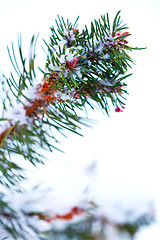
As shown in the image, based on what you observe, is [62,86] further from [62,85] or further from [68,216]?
[68,216]

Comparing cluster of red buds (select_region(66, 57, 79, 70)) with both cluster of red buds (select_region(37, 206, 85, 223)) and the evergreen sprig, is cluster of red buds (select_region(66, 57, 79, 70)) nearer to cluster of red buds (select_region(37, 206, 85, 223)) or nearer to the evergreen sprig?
the evergreen sprig

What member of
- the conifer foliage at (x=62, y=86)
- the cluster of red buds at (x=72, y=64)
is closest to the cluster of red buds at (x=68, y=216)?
the conifer foliage at (x=62, y=86)

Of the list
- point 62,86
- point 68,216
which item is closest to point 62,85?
point 62,86

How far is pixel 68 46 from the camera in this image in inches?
27.0

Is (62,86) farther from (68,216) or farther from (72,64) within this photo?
(68,216)

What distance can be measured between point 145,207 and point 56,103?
58cm

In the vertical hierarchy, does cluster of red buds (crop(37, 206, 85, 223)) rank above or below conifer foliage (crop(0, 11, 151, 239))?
below

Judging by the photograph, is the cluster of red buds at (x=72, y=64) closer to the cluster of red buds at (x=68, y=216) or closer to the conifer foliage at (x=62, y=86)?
the conifer foliage at (x=62, y=86)

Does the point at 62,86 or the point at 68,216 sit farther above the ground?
the point at 62,86

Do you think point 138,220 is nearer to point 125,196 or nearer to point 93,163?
point 125,196

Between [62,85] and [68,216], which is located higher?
[62,85]

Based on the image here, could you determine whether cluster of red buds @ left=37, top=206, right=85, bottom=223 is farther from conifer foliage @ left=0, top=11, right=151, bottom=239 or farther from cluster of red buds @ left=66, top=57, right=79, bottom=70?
cluster of red buds @ left=66, top=57, right=79, bottom=70

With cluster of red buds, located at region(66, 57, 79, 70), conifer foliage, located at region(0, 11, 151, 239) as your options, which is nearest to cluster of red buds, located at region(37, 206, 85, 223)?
conifer foliage, located at region(0, 11, 151, 239)

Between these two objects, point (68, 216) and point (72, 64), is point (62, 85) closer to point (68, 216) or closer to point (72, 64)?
point (72, 64)
